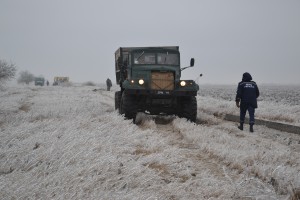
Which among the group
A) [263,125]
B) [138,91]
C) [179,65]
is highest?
[179,65]

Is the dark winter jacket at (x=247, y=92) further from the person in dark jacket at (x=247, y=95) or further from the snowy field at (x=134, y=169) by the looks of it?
the snowy field at (x=134, y=169)

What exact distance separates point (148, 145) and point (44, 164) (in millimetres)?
2423

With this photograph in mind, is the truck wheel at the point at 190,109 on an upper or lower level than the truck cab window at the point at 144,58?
lower

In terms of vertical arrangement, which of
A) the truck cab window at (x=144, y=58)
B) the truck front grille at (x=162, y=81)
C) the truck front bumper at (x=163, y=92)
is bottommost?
the truck front bumper at (x=163, y=92)

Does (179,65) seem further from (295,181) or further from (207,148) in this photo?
(295,181)

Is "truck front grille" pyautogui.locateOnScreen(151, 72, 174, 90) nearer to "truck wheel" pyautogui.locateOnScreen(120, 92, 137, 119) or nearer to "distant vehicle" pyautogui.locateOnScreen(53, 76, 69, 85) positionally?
"truck wheel" pyautogui.locateOnScreen(120, 92, 137, 119)

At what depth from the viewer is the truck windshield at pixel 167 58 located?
11906 mm

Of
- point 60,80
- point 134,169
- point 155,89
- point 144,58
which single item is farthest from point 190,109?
point 60,80

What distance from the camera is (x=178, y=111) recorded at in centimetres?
1105

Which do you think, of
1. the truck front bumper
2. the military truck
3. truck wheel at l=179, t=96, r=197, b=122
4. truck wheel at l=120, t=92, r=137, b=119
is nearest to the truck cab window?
the military truck

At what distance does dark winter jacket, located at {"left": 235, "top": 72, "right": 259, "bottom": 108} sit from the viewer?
388 inches

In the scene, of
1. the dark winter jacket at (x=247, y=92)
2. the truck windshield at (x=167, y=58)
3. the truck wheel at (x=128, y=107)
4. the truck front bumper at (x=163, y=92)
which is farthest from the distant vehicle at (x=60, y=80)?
the dark winter jacket at (x=247, y=92)

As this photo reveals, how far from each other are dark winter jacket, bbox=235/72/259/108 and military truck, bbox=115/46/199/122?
141 centimetres

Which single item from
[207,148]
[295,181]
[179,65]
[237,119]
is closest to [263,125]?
[237,119]
